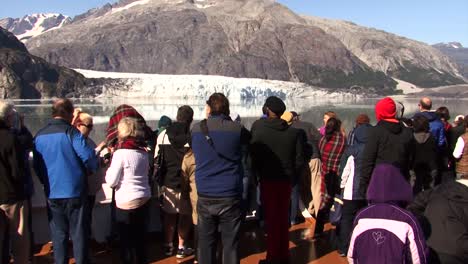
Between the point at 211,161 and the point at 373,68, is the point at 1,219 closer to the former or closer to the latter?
the point at 211,161

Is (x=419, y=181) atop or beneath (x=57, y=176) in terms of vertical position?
beneath

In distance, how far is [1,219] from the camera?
3871 millimetres

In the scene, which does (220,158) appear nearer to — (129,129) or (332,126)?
(129,129)

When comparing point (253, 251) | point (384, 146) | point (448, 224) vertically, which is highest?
point (384, 146)

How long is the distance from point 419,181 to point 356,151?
5.55 feet

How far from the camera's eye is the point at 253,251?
5.09m

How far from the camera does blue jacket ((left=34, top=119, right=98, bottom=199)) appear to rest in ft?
12.7

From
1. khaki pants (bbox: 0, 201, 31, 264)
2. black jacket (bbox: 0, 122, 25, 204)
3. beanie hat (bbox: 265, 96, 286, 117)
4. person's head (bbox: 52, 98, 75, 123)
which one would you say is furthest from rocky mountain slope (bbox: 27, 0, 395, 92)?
black jacket (bbox: 0, 122, 25, 204)

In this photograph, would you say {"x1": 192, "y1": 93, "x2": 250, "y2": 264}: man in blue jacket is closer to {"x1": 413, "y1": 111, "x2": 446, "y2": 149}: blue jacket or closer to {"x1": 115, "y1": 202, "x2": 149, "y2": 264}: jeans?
{"x1": 115, "y1": 202, "x2": 149, "y2": 264}: jeans

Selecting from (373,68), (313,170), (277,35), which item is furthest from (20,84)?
(373,68)

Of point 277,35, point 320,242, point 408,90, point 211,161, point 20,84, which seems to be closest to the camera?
point 211,161

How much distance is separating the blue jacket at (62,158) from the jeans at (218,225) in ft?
3.05

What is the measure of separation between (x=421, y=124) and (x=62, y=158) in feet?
12.8

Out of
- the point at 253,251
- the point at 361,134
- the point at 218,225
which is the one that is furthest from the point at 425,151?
the point at 218,225
